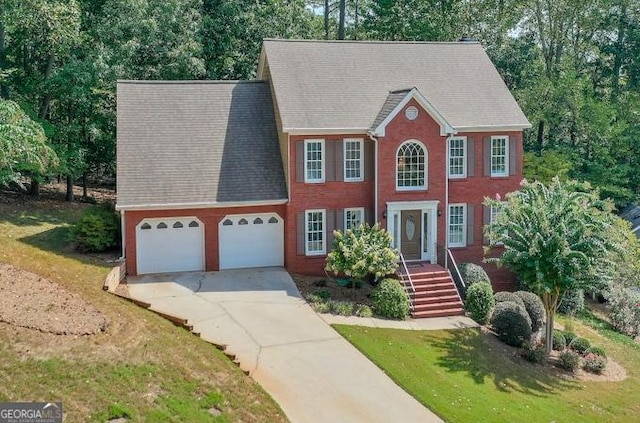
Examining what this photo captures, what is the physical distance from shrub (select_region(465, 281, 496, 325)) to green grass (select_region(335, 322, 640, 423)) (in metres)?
0.84

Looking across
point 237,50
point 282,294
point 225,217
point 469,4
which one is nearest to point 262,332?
point 282,294

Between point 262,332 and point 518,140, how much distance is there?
1368cm

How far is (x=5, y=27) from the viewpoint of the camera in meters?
29.1

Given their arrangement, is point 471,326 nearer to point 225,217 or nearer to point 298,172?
point 298,172

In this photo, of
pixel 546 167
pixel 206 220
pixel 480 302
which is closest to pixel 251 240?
pixel 206 220

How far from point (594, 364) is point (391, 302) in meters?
6.55

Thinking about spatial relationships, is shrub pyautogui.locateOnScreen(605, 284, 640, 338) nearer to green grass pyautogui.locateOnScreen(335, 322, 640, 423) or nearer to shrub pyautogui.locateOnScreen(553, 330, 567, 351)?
shrub pyautogui.locateOnScreen(553, 330, 567, 351)

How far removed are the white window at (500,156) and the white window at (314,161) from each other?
713cm

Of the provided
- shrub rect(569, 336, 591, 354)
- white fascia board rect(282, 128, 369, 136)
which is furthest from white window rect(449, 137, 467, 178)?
shrub rect(569, 336, 591, 354)

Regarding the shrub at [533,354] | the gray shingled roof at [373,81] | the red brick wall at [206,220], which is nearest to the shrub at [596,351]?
the shrub at [533,354]

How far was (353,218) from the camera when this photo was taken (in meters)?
23.1

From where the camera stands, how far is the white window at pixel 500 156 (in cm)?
2411

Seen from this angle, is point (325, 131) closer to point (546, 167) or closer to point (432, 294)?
point (432, 294)

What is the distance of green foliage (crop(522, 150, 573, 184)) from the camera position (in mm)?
29859
